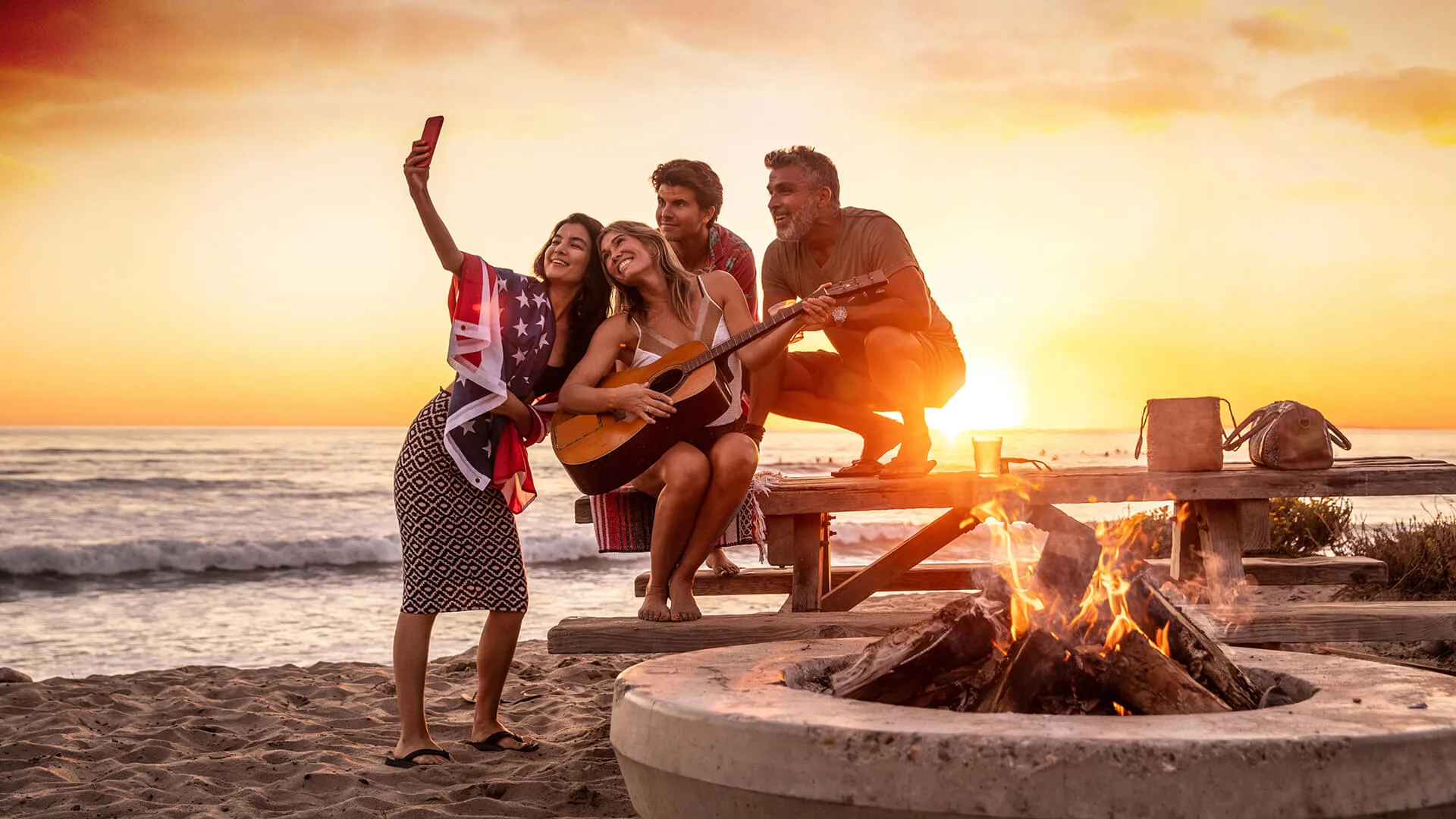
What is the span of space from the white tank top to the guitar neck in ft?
0.19

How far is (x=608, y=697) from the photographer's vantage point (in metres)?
5.88

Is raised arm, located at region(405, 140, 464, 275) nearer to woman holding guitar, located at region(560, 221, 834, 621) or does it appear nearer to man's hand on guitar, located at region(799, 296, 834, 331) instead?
woman holding guitar, located at region(560, 221, 834, 621)

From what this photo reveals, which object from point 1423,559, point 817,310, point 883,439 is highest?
point 817,310

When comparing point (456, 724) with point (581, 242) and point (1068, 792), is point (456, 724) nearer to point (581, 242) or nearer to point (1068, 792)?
point (581, 242)

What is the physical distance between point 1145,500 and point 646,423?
6.31 ft

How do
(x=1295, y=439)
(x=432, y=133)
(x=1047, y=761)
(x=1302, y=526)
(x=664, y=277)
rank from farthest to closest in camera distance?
(x=1302, y=526) → (x=664, y=277) → (x=1295, y=439) → (x=432, y=133) → (x=1047, y=761)

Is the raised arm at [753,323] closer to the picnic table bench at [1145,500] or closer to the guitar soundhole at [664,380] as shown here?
the guitar soundhole at [664,380]

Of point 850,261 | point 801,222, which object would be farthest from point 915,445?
point 801,222

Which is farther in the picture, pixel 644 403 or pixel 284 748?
pixel 284 748

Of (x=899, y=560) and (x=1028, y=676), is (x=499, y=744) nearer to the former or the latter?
(x=899, y=560)

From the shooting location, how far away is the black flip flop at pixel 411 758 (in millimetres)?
4180

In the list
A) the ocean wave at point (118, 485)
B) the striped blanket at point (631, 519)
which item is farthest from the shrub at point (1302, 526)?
the ocean wave at point (118, 485)

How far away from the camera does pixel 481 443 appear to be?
13.0 feet

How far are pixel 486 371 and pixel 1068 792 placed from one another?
8.30ft
